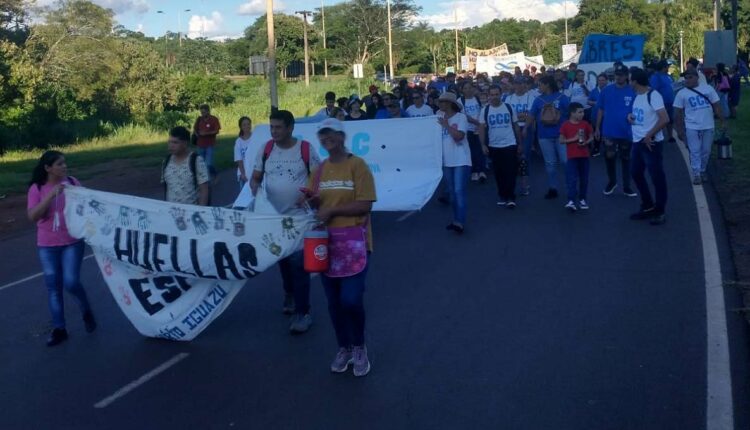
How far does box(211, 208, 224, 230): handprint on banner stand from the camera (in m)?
6.86

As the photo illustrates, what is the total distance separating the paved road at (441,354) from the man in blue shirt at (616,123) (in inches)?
128

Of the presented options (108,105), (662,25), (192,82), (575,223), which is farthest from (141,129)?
(662,25)

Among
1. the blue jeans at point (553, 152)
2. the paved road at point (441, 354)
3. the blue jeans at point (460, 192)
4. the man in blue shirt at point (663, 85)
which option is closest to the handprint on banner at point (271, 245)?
the paved road at point (441, 354)

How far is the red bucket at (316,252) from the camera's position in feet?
19.6

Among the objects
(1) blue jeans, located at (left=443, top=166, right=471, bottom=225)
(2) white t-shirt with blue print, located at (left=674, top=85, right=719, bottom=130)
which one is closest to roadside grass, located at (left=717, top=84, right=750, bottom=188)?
(2) white t-shirt with blue print, located at (left=674, top=85, right=719, bottom=130)

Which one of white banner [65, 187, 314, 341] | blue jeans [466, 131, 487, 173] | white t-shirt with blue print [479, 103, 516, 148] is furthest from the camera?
blue jeans [466, 131, 487, 173]

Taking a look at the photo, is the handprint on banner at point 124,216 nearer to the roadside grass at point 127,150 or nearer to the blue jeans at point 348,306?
the blue jeans at point 348,306

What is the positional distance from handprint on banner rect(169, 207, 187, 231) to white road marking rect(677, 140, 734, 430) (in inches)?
153

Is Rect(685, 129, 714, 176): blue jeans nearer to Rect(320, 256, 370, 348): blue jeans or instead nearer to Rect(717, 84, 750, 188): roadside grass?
Rect(717, 84, 750, 188): roadside grass

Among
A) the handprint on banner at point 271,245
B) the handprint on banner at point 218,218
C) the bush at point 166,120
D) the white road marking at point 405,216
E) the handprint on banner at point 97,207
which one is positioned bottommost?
the white road marking at point 405,216

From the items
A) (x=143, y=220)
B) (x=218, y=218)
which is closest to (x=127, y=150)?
(x=143, y=220)

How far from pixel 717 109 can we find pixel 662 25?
69309mm

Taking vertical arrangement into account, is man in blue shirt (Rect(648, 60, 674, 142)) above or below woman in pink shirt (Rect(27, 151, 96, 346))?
above

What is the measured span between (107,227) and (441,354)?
112 inches
